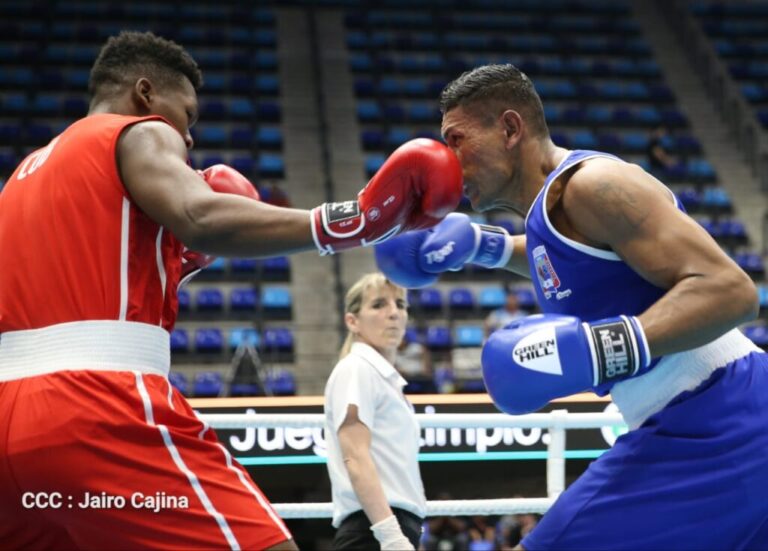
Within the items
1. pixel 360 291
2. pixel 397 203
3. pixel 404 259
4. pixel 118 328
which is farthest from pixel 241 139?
pixel 118 328

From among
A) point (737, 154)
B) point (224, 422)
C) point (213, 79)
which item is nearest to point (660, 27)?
point (737, 154)

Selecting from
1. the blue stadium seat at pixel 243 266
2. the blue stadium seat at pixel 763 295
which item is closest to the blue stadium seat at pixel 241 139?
the blue stadium seat at pixel 243 266

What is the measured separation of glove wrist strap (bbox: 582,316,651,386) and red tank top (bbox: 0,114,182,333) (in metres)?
0.84

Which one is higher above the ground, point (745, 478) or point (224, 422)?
point (224, 422)

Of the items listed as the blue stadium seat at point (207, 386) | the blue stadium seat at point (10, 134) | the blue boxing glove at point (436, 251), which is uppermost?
Result: the blue stadium seat at point (10, 134)

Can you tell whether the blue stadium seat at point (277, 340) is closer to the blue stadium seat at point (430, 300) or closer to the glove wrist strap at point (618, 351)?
the blue stadium seat at point (430, 300)

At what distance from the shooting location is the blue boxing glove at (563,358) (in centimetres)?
187

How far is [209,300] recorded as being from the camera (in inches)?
376

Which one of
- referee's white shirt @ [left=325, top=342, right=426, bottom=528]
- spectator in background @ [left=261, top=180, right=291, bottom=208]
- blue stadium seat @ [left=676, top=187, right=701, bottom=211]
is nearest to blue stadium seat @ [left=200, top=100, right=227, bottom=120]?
spectator in background @ [left=261, top=180, right=291, bottom=208]

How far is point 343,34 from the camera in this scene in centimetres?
1480

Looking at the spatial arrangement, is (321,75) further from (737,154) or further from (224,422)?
(224,422)

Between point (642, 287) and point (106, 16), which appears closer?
→ point (642, 287)

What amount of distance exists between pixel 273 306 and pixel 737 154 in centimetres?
707

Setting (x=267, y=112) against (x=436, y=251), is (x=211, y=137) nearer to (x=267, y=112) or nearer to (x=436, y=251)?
(x=267, y=112)
